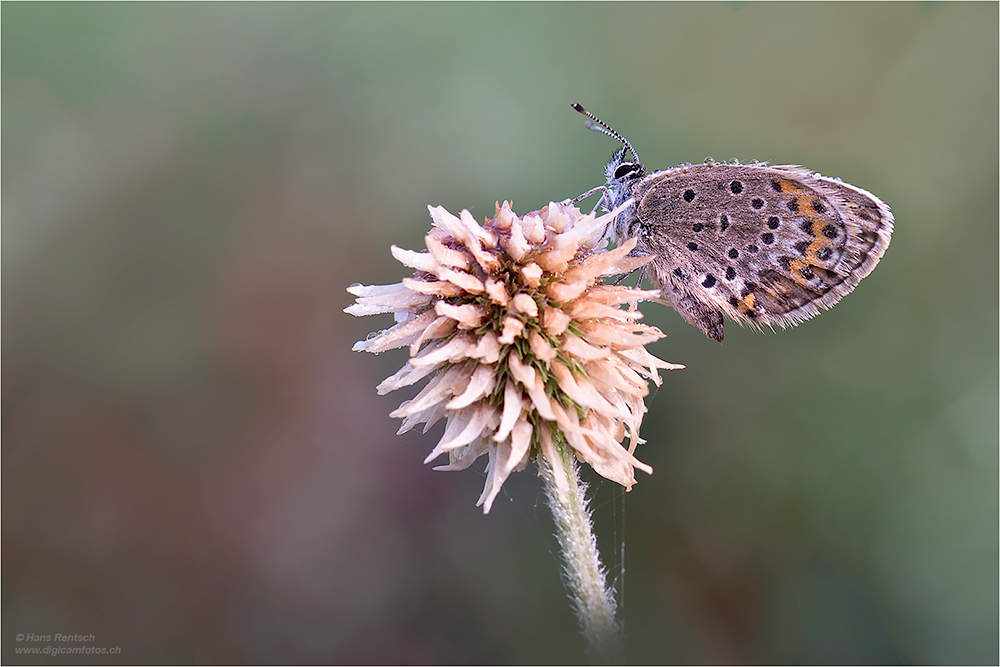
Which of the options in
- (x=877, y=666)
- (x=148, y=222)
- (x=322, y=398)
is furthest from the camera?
(x=148, y=222)

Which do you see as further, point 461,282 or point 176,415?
point 176,415

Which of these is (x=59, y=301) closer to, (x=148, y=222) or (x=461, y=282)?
(x=148, y=222)

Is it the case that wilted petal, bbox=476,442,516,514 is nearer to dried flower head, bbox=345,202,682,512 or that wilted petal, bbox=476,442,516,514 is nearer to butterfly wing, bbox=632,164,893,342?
dried flower head, bbox=345,202,682,512

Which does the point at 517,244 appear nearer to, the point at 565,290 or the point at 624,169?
the point at 565,290

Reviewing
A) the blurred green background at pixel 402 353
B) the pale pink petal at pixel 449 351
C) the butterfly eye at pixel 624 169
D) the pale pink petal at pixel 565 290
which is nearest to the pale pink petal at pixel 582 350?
the pale pink petal at pixel 565 290

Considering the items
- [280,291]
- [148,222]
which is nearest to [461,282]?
[280,291]

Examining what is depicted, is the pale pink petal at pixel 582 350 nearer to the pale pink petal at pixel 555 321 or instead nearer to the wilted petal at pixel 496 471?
the pale pink petal at pixel 555 321

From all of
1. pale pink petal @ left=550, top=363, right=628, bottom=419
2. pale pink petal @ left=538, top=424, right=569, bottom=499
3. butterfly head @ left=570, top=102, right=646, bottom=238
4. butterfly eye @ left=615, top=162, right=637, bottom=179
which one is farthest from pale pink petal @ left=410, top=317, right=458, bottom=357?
butterfly eye @ left=615, top=162, right=637, bottom=179
